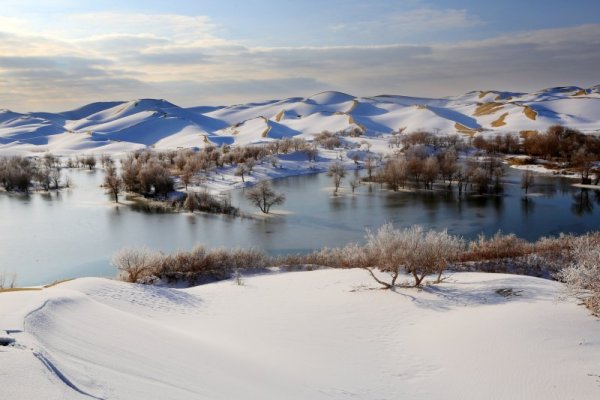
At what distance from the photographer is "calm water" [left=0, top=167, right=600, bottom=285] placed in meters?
20.0

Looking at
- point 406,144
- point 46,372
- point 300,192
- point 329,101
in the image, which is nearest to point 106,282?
point 46,372

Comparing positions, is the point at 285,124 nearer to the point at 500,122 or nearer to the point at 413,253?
the point at 500,122

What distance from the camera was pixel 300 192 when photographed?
34469 millimetres

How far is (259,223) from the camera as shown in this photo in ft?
81.4

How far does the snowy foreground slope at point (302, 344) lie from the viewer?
4.88 m

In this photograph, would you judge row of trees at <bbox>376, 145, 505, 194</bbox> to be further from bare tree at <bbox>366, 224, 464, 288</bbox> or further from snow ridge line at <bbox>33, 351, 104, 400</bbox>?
snow ridge line at <bbox>33, 351, 104, 400</bbox>

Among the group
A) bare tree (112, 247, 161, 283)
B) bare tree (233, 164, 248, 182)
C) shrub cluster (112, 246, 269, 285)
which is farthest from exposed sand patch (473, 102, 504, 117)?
bare tree (112, 247, 161, 283)

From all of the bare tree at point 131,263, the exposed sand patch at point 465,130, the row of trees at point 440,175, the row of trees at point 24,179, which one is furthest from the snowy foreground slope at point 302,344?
the exposed sand patch at point 465,130

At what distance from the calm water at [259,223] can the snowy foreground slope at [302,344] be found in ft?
27.7

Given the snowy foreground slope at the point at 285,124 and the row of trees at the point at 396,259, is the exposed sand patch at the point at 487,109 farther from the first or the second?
the row of trees at the point at 396,259

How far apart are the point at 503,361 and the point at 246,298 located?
21.5ft

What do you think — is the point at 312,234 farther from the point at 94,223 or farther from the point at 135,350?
the point at 135,350

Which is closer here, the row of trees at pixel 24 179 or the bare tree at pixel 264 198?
the bare tree at pixel 264 198

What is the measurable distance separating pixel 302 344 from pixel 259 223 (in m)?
16.3
